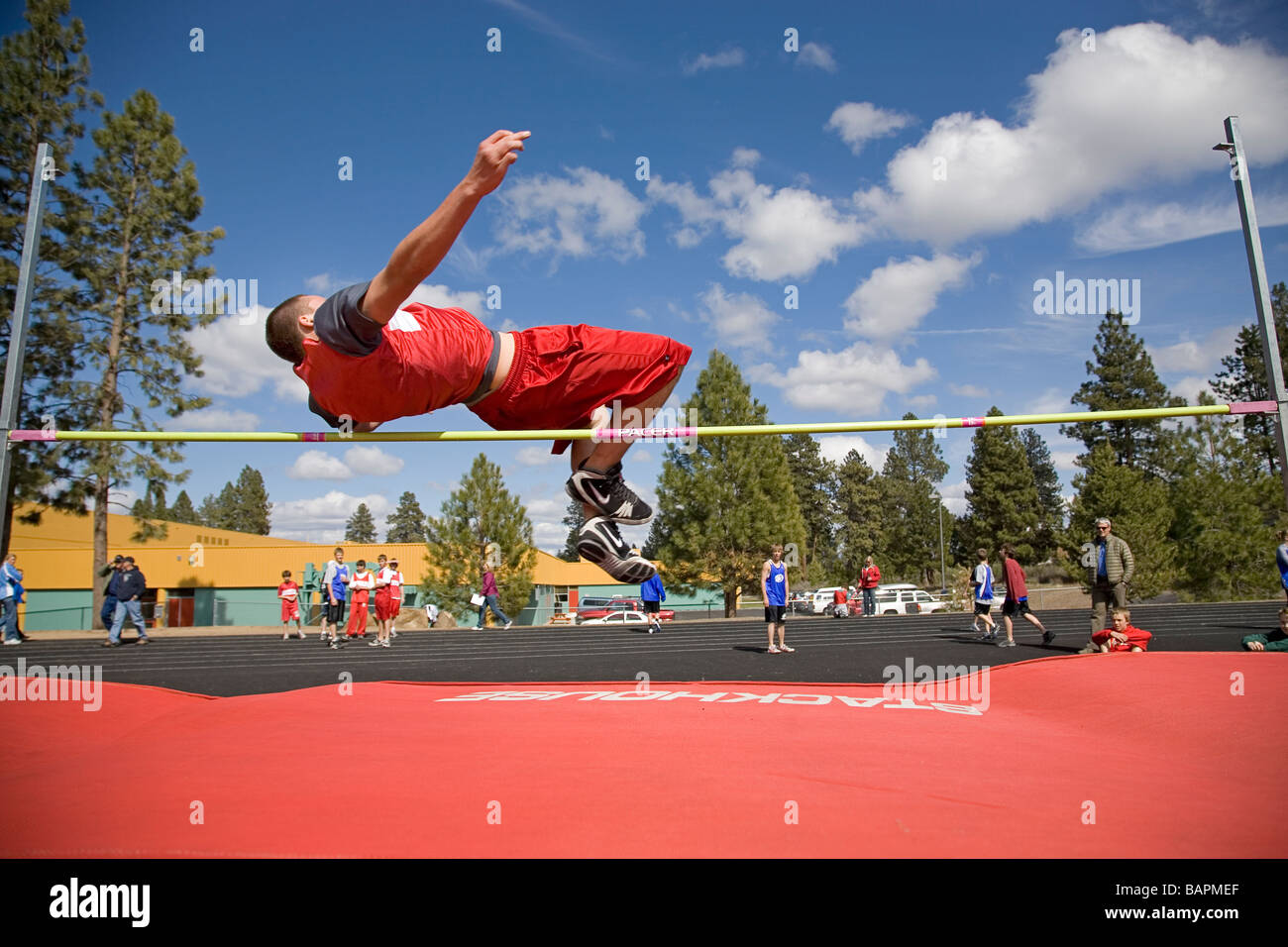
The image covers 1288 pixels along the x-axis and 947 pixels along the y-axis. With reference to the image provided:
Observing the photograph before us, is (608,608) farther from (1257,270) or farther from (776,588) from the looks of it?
(1257,270)

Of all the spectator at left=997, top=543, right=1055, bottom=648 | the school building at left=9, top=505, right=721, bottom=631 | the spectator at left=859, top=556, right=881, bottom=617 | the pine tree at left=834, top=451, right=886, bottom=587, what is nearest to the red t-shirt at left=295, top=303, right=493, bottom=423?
the spectator at left=997, top=543, right=1055, bottom=648

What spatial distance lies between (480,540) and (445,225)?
25903mm

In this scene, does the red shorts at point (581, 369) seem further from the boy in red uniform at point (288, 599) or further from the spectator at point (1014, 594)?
the boy in red uniform at point (288, 599)

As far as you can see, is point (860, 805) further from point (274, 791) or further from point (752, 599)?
point (752, 599)

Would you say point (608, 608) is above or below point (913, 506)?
below

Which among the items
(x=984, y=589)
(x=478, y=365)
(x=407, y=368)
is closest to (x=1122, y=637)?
(x=984, y=589)

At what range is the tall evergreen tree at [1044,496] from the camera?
48.1 metres

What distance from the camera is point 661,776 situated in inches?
151

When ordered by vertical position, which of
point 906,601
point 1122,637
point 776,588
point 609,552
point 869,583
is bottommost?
point 906,601

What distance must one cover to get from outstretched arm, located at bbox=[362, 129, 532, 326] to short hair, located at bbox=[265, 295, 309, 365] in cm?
64

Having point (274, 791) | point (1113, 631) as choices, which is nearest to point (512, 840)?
point (274, 791)

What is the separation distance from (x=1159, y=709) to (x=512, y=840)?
514cm

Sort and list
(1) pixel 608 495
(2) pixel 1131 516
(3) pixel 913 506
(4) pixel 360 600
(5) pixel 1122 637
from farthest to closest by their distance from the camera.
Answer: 1. (3) pixel 913 506
2. (2) pixel 1131 516
3. (4) pixel 360 600
4. (5) pixel 1122 637
5. (1) pixel 608 495

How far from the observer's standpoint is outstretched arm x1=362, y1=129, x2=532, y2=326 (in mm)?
2504
